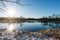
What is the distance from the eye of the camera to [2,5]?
56cm

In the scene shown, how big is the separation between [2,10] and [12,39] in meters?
1.81

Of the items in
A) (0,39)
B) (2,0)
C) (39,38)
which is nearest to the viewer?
(2,0)

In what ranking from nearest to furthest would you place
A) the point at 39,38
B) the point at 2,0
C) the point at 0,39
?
the point at 2,0
the point at 0,39
the point at 39,38

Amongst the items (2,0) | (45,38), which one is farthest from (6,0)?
(45,38)

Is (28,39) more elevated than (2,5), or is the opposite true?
(2,5)

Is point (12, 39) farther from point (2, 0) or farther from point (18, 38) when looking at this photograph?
point (2, 0)

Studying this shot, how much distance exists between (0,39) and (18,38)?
39 centimetres

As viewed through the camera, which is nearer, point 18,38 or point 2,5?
point 2,5

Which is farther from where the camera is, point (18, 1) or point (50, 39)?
point (50, 39)

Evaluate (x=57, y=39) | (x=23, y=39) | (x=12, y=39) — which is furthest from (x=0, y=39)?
(x=57, y=39)

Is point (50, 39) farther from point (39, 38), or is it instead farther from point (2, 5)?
point (2, 5)

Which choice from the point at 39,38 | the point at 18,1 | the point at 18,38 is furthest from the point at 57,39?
the point at 18,1

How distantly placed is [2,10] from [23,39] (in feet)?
6.03

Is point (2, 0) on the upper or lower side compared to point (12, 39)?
upper
